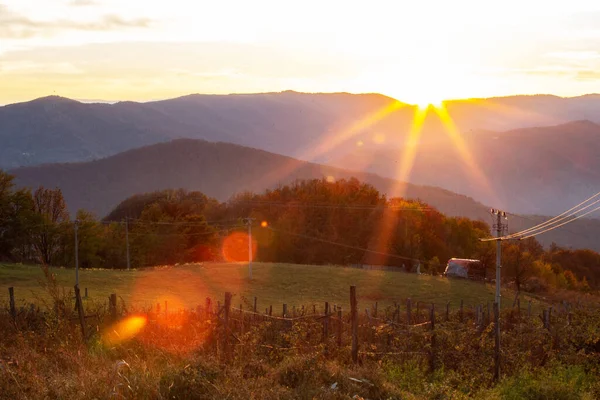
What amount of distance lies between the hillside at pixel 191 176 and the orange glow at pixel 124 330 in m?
141

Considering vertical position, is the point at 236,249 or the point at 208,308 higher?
the point at 208,308

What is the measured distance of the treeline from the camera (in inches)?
2606

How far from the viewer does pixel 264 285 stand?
46.8 metres

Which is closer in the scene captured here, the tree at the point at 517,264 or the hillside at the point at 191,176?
the tree at the point at 517,264

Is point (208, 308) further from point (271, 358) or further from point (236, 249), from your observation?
point (236, 249)

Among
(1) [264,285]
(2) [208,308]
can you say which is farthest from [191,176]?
(2) [208,308]

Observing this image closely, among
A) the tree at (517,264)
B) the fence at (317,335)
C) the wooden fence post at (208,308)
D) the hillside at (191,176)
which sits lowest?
the tree at (517,264)

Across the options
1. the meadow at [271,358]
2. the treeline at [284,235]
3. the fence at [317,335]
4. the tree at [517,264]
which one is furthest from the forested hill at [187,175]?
the fence at [317,335]

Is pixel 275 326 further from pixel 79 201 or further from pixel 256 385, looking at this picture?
pixel 79 201

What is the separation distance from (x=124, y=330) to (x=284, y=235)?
186 feet

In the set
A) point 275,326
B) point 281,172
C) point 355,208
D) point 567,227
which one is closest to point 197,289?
point 275,326

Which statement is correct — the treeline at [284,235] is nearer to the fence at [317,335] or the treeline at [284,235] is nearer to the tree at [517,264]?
the tree at [517,264]

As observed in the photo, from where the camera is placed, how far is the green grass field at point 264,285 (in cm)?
3950

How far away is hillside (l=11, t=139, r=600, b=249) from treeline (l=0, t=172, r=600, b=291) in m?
76.8
